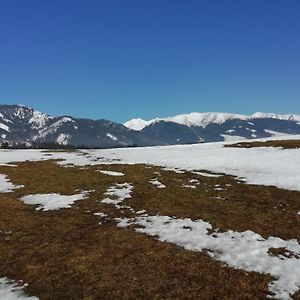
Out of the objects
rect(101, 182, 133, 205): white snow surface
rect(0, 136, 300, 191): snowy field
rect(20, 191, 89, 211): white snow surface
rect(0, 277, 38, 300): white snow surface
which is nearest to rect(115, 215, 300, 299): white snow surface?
rect(101, 182, 133, 205): white snow surface

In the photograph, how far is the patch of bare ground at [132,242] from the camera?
664 inches

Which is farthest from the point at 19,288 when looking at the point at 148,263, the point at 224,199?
the point at 224,199

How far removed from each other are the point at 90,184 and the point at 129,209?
33.0ft

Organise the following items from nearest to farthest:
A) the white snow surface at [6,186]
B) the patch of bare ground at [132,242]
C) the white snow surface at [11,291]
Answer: the white snow surface at [11,291] → the patch of bare ground at [132,242] → the white snow surface at [6,186]

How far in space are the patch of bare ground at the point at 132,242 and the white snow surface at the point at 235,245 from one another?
0.67m

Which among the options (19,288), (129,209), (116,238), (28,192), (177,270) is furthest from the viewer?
(28,192)

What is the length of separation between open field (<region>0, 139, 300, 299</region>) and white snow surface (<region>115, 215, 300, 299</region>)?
0.05 m

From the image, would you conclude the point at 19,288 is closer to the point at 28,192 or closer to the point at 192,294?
the point at 192,294

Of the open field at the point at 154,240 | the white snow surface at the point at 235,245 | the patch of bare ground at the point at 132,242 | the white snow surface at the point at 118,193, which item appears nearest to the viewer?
the patch of bare ground at the point at 132,242

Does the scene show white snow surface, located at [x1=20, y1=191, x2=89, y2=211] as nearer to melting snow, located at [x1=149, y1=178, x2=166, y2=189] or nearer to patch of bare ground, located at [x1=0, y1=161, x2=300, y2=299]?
patch of bare ground, located at [x1=0, y1=161, x2=300, y2=299]

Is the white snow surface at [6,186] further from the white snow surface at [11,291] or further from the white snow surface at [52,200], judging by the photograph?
the white snow surface at [11,291]

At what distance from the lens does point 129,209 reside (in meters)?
29.2

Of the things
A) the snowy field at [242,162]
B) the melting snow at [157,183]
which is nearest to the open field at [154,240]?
the melting snow at [157,183]

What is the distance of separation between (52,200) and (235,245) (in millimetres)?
16777
